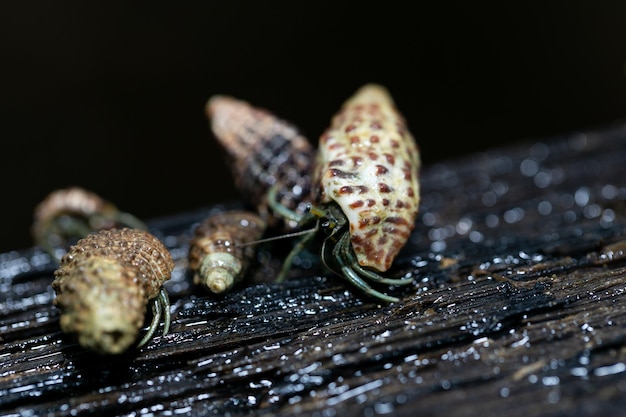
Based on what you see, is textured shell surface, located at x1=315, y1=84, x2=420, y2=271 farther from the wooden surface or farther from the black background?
the black background

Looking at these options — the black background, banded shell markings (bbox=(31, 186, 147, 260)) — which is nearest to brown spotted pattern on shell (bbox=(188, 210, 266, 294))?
banded shell markings (bbox=(31, 186, 147, 260))

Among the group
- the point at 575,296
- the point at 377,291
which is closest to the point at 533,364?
the point at 575,296

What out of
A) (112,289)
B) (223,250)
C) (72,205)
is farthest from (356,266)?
(72,205)

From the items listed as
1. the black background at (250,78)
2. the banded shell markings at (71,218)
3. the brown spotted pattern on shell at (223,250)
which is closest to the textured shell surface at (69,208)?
the banded shell markings at (71,218)

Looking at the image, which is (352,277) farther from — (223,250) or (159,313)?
(159,313)

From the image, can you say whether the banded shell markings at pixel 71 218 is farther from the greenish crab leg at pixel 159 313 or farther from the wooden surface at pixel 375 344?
the greenish crab leg at pixel 159 313

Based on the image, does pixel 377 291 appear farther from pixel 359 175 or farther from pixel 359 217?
pixel 359 175
